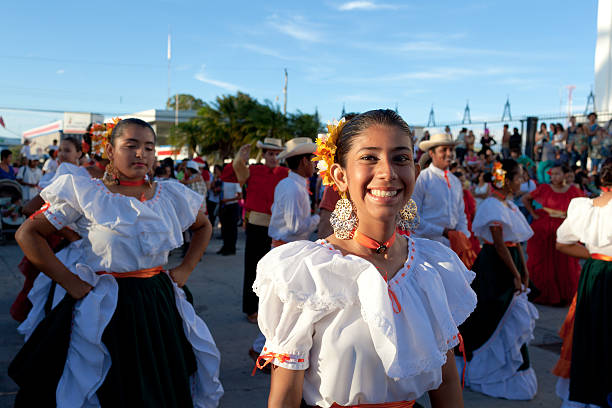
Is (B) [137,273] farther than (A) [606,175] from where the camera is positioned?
No

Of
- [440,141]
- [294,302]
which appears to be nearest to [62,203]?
[294,302]

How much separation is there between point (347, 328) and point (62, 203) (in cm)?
221

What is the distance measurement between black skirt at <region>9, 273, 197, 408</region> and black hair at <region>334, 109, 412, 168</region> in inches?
71.9

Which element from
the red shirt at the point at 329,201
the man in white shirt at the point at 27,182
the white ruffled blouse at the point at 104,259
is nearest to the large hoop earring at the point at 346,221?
the white ruffled blouse at the point at 104,259

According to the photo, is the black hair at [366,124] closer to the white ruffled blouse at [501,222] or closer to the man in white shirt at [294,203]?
the white ruffled blouse at [501,222]

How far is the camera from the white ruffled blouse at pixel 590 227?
390 cm

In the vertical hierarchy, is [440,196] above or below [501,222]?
above

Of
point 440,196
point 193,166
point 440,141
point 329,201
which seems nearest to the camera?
point 329,201

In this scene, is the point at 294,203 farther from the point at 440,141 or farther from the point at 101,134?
the point at 101,134

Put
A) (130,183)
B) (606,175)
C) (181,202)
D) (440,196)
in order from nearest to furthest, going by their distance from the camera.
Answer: (130,183) < (181,202) < (606,175) < (440,196)

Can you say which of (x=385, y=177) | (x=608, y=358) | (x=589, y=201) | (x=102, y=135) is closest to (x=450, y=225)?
(x=589, y=201)

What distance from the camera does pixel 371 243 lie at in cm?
194

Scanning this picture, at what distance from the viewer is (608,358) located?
12.7ft

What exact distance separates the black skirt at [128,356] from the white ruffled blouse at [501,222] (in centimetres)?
309
